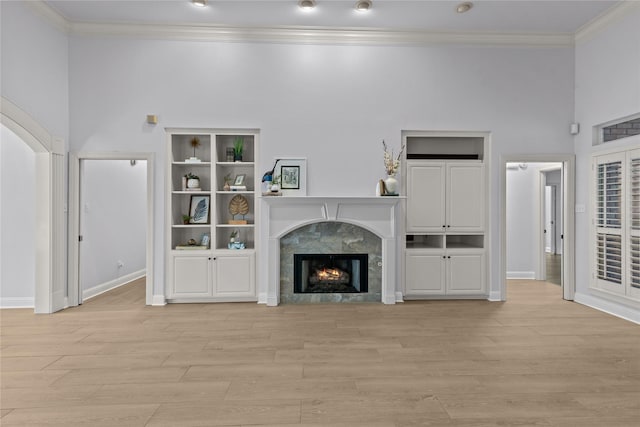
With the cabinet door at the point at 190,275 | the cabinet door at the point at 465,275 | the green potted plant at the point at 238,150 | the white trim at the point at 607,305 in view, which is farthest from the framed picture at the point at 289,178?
the white trim at the point at 607,305

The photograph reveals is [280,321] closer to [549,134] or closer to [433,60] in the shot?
[433,60]

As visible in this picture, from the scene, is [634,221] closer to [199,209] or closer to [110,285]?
[199,209]

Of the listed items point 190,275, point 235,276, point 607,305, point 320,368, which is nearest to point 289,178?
point 235,276

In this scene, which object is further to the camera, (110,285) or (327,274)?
(110,285)

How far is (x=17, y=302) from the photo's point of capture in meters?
4.64

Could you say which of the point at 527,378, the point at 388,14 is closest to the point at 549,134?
the point at 388,14

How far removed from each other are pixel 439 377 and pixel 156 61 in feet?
16.0

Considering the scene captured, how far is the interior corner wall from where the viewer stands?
4.23 m

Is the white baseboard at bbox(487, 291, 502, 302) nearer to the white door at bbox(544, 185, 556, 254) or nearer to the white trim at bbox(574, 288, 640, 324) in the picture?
the white trim at bbox(574, 288, 640, 324)

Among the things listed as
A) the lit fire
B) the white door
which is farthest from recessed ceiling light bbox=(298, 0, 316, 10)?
the white door

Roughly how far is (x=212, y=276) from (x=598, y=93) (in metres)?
5.52

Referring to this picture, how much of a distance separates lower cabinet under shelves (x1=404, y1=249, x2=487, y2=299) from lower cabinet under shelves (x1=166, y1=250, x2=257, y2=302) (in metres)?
2.15

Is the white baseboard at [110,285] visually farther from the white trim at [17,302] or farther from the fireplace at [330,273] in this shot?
the fireplace at [330,273]

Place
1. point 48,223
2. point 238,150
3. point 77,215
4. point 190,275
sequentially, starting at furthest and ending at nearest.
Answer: point 238,150 → point 190,275 → point 77,215 → point 48,223
